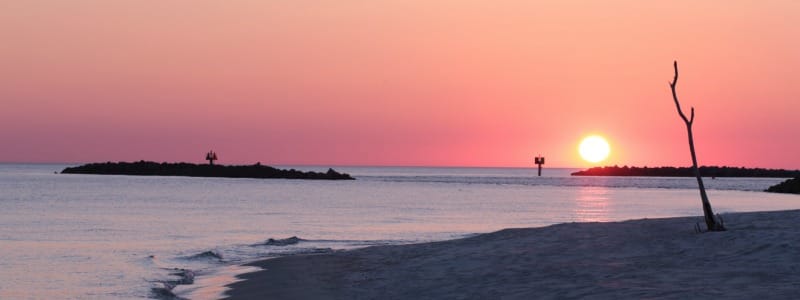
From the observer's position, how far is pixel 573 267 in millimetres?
18281

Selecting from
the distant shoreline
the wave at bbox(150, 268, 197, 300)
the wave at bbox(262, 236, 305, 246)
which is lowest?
the wave at bbox(150, 268, 197, 300)

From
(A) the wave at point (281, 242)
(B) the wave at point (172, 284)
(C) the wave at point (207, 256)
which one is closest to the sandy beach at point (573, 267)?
(B) the wave at point (172, 284)

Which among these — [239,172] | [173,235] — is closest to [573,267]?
[173,235]

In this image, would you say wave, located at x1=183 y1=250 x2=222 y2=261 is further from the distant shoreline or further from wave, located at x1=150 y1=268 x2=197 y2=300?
the distant shoreline

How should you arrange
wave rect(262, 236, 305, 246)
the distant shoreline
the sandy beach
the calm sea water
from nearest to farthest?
the sandy beach
the calm sea water
wave rect(262, 236, 305, 246)
the distant shoreline

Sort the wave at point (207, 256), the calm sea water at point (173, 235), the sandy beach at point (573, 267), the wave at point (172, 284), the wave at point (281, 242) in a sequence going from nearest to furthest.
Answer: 1. the sandy beach at point (573, 267)
2. the wave at point (172, 284)
3. the calm sea water at point (173, 235)
4. the wave at point (207, 256)
5. the wave at point (281, 242)

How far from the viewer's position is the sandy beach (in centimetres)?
1536

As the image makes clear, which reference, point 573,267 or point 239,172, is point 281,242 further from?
point 239,172

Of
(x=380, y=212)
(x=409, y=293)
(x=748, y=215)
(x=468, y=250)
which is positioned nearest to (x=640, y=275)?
(x=409, y=293)

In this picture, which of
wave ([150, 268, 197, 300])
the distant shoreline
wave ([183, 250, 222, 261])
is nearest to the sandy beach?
wave ([150, 268, 197, 300])

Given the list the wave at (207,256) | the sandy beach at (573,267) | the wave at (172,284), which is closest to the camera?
the sandy beach at (573,267)

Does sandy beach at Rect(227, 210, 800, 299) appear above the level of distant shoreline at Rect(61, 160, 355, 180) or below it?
below

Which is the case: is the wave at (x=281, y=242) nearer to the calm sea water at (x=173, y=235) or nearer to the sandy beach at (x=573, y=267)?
the calm sea water at (x=173, y=235)

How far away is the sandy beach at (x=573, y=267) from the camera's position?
15.4m
